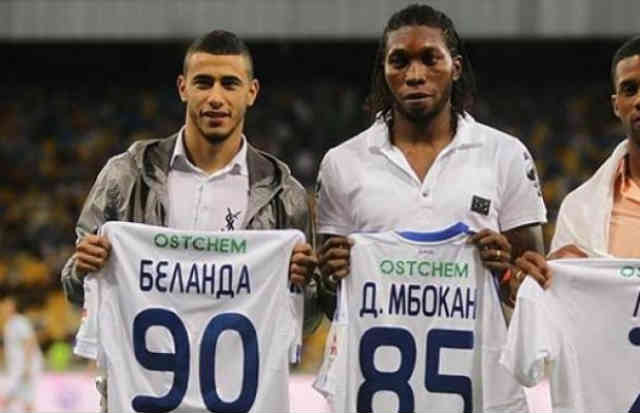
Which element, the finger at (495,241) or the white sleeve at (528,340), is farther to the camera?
the finger at (495,241)

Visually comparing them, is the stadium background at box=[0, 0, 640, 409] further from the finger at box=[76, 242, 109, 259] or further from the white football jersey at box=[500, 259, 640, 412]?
the white football jersey at box=[500, 259, 640, 412]

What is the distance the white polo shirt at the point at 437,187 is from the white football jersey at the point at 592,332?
228mm

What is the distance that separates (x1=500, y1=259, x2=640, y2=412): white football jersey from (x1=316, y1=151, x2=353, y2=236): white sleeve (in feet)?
1.95

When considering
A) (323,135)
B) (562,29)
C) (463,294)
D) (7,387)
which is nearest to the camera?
(463,294)

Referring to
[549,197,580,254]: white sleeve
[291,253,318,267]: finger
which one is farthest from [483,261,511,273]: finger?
[291,253,318,267]: finger

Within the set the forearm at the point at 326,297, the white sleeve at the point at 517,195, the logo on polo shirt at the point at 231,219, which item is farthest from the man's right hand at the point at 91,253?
the white sleeve at the point at 517,195

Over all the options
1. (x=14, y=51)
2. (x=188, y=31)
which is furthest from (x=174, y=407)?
(x=14, y=51)

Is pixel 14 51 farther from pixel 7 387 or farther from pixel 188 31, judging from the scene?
pixel 7 387

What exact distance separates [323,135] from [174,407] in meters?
11.1

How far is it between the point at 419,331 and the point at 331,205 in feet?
1.56

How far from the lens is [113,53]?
15.8 m

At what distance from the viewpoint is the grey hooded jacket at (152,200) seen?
4.22 m

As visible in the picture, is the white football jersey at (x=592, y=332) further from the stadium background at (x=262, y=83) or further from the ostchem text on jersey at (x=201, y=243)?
the stadium background at (x=262, y=83)

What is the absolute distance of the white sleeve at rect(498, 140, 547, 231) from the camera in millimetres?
4121
